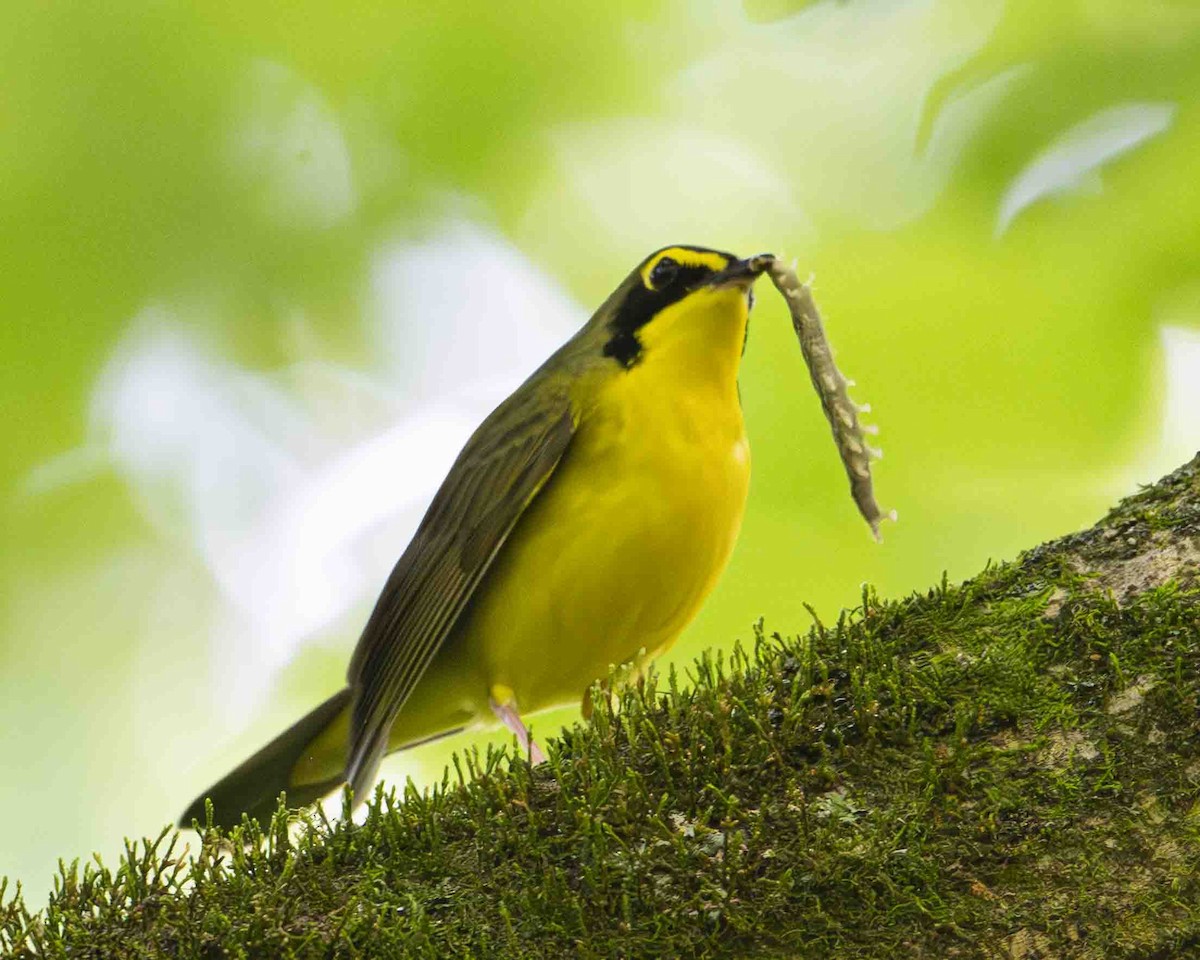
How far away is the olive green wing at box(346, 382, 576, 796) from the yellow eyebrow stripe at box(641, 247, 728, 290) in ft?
1.91

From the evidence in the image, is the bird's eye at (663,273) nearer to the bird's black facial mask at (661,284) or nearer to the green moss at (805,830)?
the bird's black facial mask at (661,284)

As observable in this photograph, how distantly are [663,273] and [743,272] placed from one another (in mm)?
340

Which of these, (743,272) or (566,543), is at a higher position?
(743,272)

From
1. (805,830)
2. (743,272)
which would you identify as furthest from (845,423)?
(805,830)

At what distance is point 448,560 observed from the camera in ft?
13.6

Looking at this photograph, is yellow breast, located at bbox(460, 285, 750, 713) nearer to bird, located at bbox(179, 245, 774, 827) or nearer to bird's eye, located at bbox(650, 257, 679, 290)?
bird, located at bbox(179, 245, 774, 827)

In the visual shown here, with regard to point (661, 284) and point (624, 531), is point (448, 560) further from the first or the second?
point (661, 284)

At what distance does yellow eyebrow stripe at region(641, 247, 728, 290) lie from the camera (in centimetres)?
444

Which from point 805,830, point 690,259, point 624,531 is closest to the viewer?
point 805,830

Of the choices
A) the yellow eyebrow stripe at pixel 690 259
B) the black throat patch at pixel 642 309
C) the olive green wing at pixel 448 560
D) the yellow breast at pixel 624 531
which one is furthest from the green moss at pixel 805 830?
the yellow eyebrow stripe at pixel 690 259

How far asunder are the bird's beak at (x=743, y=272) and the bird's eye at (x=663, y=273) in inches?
6.1

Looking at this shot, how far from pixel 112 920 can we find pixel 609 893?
818 millimetres

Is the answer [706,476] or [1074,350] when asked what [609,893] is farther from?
[1074,350]

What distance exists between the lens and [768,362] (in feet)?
18.8
